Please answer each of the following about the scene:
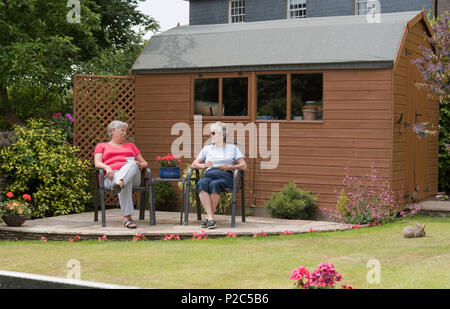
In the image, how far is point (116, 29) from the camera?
43.9ft

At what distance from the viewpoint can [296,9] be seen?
1798 cm

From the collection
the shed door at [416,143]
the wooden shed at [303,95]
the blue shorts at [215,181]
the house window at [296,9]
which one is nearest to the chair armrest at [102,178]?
the blue shorts at [215,181]

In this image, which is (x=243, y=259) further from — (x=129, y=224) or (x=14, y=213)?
(x=14, y=213)

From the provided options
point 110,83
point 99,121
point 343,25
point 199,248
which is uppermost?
point 343,25

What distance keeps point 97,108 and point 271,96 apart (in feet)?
8.56

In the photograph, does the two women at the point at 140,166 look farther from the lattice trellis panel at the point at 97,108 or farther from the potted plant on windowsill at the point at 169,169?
the lattice trellis panel at the point at 97,108

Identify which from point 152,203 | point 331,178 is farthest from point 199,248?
point 331,178

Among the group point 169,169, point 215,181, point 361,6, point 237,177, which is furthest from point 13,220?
point 361,6

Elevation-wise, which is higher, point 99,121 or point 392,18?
point 392,18

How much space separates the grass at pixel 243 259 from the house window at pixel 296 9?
11638 millimetres

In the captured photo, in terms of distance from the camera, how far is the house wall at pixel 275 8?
15.8 m

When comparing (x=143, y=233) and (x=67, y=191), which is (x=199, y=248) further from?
(x=67, y=191)
